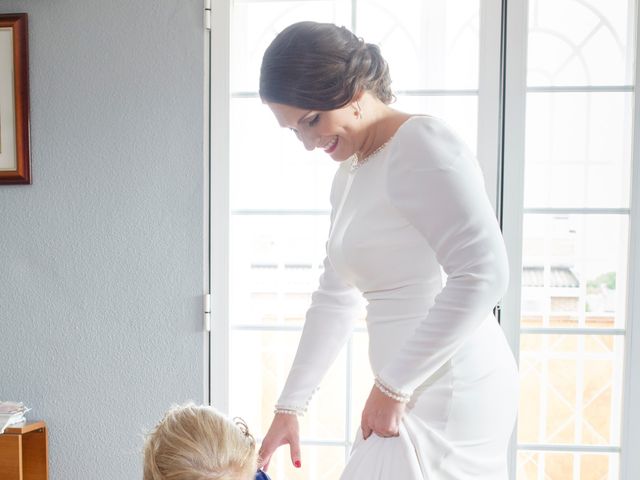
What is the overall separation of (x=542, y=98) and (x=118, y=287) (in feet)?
4.53

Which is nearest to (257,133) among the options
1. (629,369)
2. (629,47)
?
(629,47)

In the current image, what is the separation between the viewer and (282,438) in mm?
1383

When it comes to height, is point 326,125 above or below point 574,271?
above

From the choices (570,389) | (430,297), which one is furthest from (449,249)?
(570,389)

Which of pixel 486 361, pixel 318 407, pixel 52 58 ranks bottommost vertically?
pixel 318 407

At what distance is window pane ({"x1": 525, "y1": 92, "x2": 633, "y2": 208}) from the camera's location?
2.09 meters

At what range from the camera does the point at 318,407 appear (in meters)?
2.20

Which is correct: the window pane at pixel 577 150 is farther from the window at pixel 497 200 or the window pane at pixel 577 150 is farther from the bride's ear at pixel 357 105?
the bride's ear at pixel 357 105

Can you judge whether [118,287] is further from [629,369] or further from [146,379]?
[629,369]

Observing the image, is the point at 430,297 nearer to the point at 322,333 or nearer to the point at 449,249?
the point at 449,249

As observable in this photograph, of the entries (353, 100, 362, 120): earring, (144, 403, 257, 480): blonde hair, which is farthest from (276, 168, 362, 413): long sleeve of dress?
(144, 403, 257, 480): blonde hair

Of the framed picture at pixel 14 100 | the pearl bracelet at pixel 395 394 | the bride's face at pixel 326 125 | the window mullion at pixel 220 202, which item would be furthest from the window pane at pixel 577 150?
the framed picture at pixel 14 100

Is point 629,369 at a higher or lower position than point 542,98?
lower

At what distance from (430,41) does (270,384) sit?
1.14m
